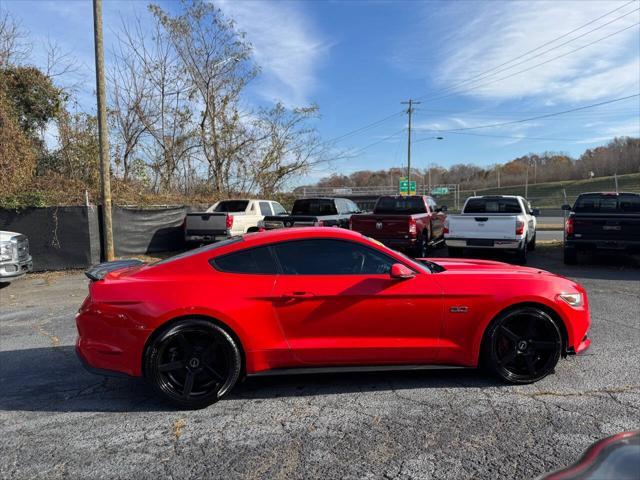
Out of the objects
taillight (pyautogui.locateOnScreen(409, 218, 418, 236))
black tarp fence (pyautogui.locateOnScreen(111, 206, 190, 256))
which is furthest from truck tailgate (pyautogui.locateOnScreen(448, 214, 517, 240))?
black tarp fence (pyautogui.locateOnScreen(111, 206, 190, 256))

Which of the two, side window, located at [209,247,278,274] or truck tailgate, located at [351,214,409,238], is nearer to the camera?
side window, located at [209,247,278,274]

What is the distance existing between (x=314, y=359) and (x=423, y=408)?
0.97 meters

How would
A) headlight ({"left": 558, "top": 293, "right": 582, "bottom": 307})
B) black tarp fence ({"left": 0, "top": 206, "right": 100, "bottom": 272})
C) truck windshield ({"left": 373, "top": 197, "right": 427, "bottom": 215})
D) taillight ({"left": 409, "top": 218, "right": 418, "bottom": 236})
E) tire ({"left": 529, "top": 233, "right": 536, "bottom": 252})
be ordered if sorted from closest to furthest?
headlight ({"left": 558, "top": 293, "right": 582, "bottom": 307}), black tarp fence ({"left": 0, "top": 206, "right": 100, "bottom": 272}), taillight ({"left": 409, "top": 218, "right": 418, "bottom": 236}), tire ({"left": 529, "top": 233, "right": 536, "bottom": 252}), truck windshield ({"left": 373, "top": 197, "right": 427, "bottom": 215})

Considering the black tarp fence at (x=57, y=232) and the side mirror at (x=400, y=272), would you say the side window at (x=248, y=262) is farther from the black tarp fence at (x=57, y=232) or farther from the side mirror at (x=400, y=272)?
the black tarp fence at (x=57, y=232)

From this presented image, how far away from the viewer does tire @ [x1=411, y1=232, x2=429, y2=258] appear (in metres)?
11.8

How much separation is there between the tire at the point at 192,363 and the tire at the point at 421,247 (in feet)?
28.3

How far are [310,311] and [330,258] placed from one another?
20.4 inches

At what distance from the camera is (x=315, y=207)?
1493 centimetres

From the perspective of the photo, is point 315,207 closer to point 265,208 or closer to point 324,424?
point 265,208

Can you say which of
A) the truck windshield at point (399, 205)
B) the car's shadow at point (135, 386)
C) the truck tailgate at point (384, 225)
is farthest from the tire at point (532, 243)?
the car's shadow at point (135, 386)

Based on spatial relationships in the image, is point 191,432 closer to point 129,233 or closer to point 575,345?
point 575,345

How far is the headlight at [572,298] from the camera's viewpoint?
3.96 m

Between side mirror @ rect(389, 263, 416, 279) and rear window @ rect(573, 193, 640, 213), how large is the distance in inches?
365

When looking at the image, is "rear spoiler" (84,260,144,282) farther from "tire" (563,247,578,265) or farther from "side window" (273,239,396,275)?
"tire" (563,247,578,265)
